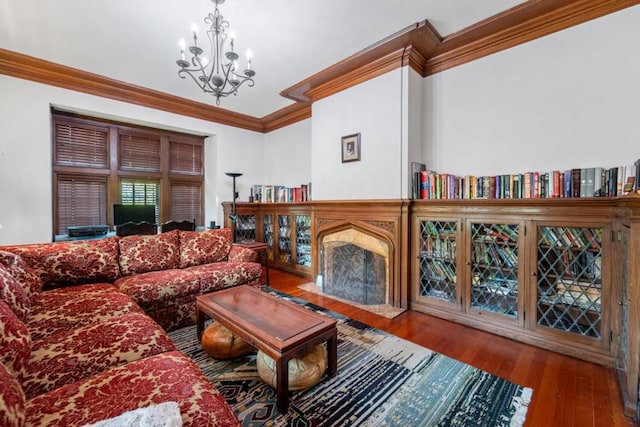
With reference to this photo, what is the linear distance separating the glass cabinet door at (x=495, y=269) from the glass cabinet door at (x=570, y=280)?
0.59ft

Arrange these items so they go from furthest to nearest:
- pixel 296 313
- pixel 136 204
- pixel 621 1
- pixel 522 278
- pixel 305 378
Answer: pixel 136 204, pixel 522 278, pixel 621 1, pixel 296 313, pixel 305 378

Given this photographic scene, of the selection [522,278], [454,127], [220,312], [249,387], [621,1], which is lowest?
[249,387]

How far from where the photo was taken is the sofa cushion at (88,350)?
119cm

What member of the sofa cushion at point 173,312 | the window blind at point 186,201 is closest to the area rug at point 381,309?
the sofa cushion at point 173,312

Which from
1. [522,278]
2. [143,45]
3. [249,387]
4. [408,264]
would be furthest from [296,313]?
[143,45]

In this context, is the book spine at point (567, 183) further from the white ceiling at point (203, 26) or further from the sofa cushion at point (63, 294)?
the sofa cushion at point (63, 294)

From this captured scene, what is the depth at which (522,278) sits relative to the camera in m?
2.27

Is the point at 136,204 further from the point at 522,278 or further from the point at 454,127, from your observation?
the point at 522,278

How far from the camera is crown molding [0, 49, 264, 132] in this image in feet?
9.97

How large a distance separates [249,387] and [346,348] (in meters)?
0.78

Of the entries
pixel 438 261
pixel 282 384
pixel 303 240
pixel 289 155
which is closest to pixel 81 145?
pixel 289 155

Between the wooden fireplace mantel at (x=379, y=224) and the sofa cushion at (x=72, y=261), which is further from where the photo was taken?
the wooden fireplace mantel at (x=379, y=224)

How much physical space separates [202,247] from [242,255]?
0.46 meters

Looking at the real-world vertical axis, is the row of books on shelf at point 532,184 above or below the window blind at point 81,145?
below
